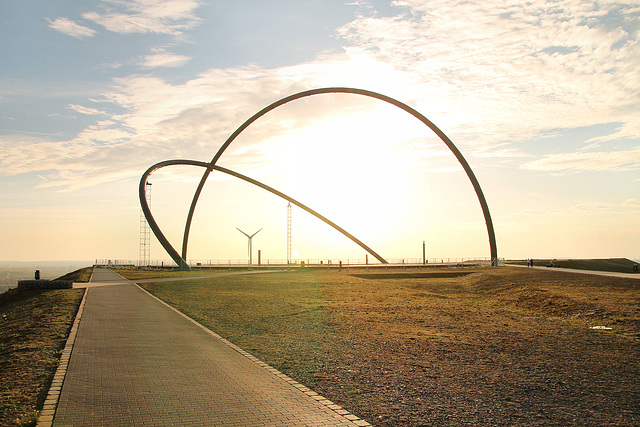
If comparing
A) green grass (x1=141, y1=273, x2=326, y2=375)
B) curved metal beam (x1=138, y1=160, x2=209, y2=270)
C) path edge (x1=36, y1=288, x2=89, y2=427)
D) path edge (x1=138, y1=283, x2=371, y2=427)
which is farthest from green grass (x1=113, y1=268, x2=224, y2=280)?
path edge (x1=138, y1=283, x2=371, y2=427)

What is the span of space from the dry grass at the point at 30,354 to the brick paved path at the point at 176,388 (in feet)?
1.29

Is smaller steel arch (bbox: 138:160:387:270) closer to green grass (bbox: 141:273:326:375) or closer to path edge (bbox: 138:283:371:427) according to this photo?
green grass (bbox: 141:273:326:375)

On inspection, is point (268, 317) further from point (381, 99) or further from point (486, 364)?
point (381, 99)

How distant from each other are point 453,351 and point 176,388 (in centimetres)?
592

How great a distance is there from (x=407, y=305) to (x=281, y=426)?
561 inches

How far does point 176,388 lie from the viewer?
7570 mm

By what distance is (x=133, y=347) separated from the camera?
10.8 m

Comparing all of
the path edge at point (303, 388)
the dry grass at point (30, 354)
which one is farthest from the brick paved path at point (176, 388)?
the dry grass at point (30, 354)

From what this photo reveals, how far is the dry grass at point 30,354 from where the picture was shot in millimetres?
6891

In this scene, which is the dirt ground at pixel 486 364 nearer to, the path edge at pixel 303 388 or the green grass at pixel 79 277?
the path edge at pixel 303 388

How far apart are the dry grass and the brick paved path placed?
392 millimetres

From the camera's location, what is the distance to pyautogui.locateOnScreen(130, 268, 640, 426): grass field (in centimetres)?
691

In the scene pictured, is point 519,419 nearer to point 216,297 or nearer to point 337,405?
point 337,405

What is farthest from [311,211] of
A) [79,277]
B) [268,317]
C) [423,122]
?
[268,317]
